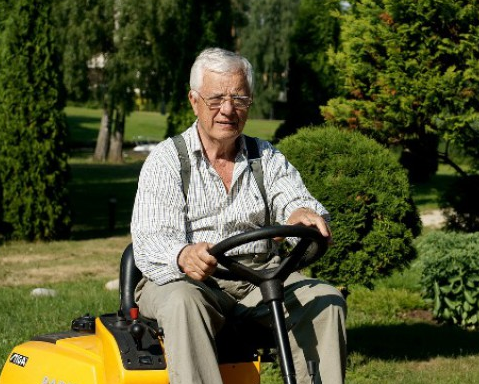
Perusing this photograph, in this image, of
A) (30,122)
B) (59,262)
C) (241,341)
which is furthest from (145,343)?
(30,122)

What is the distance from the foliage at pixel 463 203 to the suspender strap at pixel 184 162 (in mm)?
5206

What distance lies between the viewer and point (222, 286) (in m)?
3.84

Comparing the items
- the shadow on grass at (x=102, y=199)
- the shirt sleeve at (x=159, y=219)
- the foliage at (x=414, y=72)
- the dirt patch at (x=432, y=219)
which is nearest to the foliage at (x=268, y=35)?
the shadow on grass at (x=102, y=199)

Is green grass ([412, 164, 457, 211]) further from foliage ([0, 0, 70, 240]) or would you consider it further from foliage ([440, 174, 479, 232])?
foliage ([440, 174, 479, 232])

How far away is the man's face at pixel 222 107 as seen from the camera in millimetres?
3816

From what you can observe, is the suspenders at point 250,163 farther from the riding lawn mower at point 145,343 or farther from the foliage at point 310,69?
the foliage at point 310,69

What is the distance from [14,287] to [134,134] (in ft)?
123

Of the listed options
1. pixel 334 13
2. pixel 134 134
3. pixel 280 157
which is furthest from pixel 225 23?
pixel 134 134

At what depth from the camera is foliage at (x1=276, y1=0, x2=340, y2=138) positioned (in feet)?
82.0

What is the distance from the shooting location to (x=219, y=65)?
150 inches

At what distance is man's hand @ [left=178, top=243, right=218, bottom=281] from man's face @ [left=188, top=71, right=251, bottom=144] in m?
0.64

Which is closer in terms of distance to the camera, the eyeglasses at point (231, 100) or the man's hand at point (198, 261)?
the man's hand at point (198, 261)

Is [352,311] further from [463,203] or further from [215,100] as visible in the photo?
[215,100]

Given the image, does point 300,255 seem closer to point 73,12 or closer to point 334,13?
point 334,13
